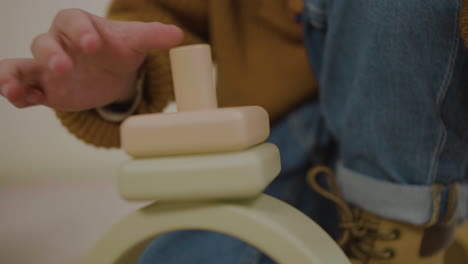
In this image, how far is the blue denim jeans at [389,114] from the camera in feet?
0.90

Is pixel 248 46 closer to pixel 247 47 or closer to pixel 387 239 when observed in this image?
pixel 247 47

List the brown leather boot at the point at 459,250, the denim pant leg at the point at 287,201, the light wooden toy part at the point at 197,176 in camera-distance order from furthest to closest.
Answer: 1. the brown leather boot at the point at 459,250
2. the denim pant leg at the point at 287,201
3. the light wooden toy part at the point at 197,176

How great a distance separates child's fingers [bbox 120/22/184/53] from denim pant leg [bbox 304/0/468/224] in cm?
16

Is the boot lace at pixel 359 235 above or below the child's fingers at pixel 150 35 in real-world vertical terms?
below

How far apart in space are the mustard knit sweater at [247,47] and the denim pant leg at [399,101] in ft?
0.23

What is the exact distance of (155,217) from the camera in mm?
215

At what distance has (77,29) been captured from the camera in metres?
0.20

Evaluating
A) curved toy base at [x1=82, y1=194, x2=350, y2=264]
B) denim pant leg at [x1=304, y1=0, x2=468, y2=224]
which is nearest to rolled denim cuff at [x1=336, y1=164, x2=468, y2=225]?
denim pant leg at [x1=304, y1=0, x2=468, y2=224]

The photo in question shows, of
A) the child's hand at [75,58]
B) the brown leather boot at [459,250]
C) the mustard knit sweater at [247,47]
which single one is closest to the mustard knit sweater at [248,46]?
the mustard knit sweater at [247,47]

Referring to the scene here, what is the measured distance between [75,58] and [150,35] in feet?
0.15

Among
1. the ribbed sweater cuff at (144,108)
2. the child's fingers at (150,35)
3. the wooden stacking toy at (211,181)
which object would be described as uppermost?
the child's fingers at (150,35)

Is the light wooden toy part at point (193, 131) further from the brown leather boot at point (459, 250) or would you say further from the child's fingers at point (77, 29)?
the brown leather boot at point (459, 250)

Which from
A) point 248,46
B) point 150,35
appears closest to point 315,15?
point 248,46

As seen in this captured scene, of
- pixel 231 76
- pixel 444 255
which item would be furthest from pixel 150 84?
pixel 444 255
